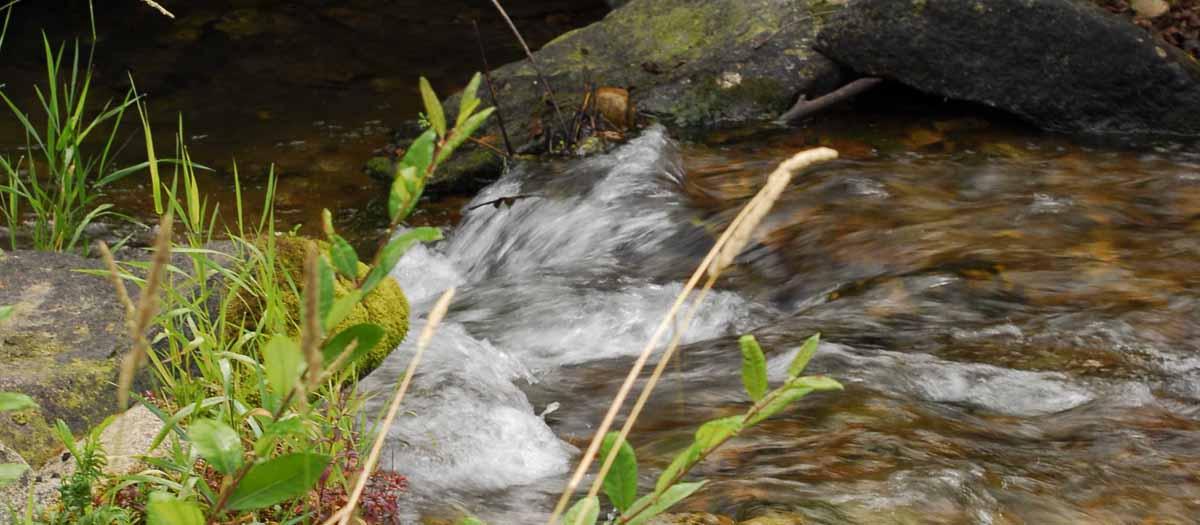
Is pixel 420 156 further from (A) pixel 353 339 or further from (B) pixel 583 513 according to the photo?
(B) pixel 583 513

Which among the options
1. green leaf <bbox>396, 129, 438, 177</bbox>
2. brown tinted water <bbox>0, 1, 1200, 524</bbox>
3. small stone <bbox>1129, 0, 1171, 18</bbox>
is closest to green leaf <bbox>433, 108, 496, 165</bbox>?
green leaf <bbox>396, 129, 438, 177</bbox>

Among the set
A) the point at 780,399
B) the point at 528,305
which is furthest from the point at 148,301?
the point at 528,305

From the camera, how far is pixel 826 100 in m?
7.40

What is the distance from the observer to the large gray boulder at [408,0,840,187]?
7.32 m

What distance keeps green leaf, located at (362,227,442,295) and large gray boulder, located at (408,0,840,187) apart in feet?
19.5

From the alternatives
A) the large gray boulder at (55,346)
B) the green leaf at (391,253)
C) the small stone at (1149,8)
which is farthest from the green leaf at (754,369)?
the small stone at (1149,8)

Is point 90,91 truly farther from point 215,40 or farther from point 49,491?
point 49,491

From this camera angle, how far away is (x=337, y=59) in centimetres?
966

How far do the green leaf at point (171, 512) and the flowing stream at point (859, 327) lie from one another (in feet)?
2.57

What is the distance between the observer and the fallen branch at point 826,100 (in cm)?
736

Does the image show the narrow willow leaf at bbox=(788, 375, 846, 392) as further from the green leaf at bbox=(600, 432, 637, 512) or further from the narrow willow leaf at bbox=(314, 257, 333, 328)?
the narrow willow leaf at bbox=(314, 257, 333, 328)

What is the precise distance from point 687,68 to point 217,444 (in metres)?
6.61

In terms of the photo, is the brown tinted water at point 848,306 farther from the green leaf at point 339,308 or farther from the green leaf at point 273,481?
the green leaf at point 339,308

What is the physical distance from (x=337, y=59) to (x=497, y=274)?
4588 millimetres
